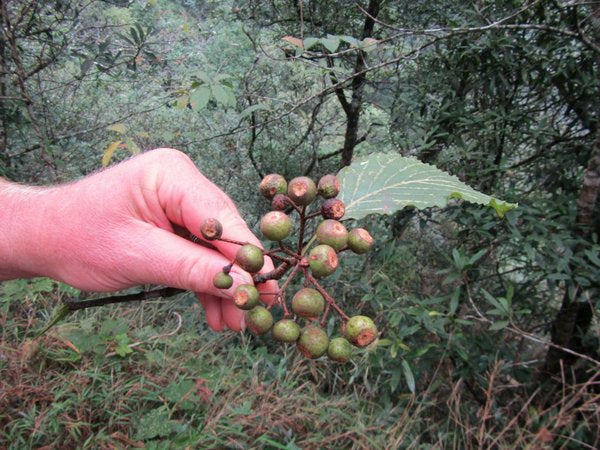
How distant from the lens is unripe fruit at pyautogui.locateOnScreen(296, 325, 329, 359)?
111 cm

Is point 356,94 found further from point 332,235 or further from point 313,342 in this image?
point 313,342

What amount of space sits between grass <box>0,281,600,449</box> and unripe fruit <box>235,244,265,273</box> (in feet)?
6.68

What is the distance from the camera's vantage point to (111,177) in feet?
5.33

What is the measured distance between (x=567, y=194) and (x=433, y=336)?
52.3 inches

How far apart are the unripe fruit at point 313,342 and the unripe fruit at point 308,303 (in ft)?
0.21

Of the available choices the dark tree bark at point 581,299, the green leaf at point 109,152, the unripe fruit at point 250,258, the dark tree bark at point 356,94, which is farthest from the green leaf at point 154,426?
the dark tree bark at point 356,94

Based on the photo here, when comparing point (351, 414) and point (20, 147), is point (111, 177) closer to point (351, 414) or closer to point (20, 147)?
point (351, 414)

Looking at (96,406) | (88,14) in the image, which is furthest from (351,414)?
(88,14)

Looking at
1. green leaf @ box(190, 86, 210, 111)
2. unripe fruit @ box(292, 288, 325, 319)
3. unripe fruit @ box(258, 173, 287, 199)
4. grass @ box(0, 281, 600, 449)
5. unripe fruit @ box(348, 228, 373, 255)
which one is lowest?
grass @ box(0, 281, 600, 449)

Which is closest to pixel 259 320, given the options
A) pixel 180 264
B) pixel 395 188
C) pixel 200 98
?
pixel 180 264

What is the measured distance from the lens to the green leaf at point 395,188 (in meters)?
1.28

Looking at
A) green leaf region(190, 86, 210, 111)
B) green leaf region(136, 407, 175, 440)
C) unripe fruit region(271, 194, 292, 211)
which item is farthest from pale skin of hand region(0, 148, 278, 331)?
green leaf region(136, 407, 175, 440)

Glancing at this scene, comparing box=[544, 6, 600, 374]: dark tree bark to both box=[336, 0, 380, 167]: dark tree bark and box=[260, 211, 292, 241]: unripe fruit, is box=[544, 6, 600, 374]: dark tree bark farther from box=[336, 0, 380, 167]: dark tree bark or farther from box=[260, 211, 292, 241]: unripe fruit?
box=[260, 211, 292, 241]: unripe fruit

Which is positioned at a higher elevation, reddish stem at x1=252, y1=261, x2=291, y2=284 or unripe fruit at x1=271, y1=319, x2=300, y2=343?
reddish stem at x1=252, y1=261, x2=291, y2=284
